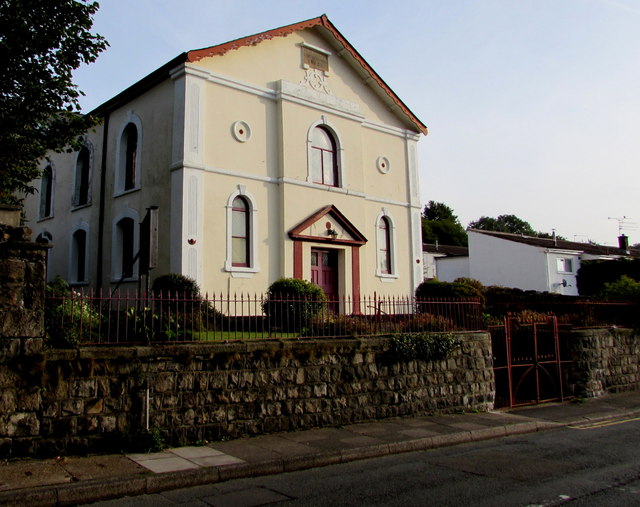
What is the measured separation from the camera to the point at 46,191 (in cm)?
2322

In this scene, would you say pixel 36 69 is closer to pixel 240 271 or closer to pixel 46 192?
pixel 240 271

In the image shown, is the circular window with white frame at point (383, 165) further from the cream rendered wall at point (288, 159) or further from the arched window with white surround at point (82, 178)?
the arched window with white surround at point (82, 178)

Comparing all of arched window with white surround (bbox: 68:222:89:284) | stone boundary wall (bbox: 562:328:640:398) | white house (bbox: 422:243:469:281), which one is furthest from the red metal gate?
white house (bbox: 422:243:469:281)

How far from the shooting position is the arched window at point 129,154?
18.5m

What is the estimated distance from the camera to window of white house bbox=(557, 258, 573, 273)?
4000cm

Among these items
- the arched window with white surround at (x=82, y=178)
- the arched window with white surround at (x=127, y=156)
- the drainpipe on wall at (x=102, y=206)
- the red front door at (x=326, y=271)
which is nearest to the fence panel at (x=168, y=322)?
the red front door at (x=326, y=271)

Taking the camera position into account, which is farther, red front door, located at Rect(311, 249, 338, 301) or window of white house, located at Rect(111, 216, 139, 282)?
red front door, located at Rect(311, 249, 338, 301)

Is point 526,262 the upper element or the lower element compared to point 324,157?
lower

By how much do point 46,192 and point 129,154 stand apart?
673cm

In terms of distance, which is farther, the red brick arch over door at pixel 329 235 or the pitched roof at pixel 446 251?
the pitched roof at pixel 446 251

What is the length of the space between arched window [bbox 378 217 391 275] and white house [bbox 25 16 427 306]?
7 centimetres

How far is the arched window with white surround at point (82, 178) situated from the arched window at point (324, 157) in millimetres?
8148

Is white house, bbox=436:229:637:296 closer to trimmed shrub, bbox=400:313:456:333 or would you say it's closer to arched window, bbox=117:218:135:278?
trimmed shrub, bbox=400:313:456:333

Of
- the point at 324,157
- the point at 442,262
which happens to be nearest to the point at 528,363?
the point at 324,157
